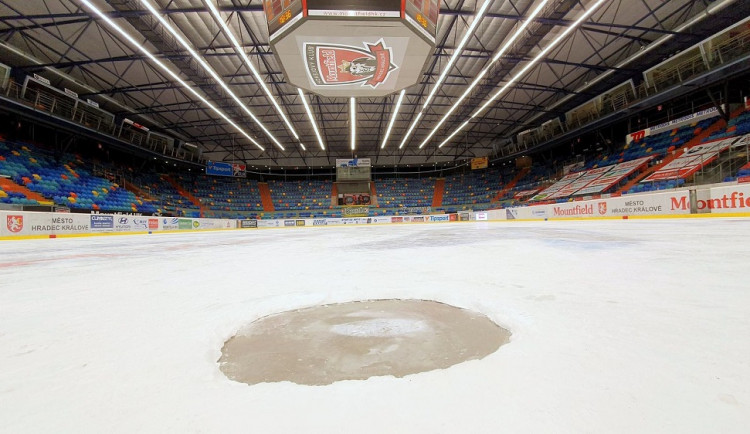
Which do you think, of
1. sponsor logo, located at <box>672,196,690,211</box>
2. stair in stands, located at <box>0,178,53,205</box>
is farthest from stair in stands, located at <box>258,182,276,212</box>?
sponsor logo, located at <box>672,196,690,211</box>

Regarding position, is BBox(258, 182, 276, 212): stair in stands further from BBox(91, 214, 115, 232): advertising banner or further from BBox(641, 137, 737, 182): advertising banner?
BBox(641, 137, 737, 182): advertising banner

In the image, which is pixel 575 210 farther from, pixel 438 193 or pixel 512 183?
pixel 438 193

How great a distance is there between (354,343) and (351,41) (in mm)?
10215

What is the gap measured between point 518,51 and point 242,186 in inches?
1203

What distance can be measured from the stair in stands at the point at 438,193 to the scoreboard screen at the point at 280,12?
91.9ft

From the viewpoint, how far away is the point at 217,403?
65cm

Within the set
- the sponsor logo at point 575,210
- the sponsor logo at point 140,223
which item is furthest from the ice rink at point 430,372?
the sponsor logo at point 140,223

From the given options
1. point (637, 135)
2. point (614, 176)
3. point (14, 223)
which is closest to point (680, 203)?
point (614, 176)

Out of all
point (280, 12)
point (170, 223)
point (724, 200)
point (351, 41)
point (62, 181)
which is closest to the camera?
point (280, 12)

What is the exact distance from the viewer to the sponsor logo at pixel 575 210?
1448cm

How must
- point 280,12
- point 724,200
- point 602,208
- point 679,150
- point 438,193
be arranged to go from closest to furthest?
point 280,12
point 724,200
point 602,208
point 679,150
point 438,193

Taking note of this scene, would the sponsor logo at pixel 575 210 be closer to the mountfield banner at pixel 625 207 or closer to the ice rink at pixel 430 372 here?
the mountfield banner at pixel 625 207

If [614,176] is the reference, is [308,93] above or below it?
above

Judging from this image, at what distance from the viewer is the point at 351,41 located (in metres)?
9.34
